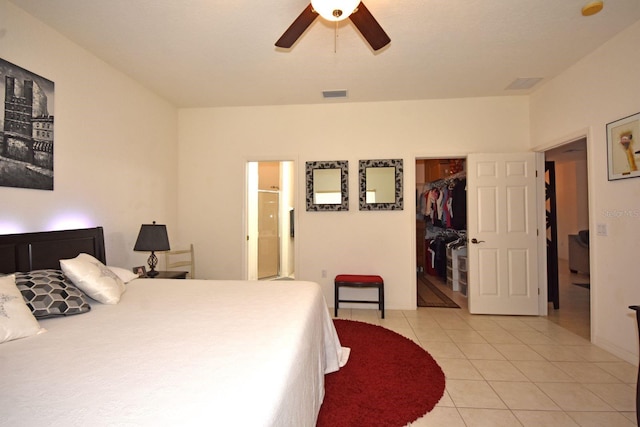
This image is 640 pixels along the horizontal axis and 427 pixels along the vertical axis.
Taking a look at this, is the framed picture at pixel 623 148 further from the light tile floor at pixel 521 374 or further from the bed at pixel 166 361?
the bed at pixel 166 361

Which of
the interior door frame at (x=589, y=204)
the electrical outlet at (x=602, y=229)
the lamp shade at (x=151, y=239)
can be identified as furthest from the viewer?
the lamp shade at (x=151, y=239)

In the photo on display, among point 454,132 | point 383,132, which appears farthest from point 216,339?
point 454,132

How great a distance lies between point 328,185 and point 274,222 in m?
2.26

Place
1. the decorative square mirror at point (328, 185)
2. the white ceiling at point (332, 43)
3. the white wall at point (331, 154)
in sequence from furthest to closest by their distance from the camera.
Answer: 1. the decorative square mirror at point (328, 185)
2. the white wall at point (331, 154)
3. the white ceiling at point (332, 43)

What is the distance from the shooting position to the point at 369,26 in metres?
1.75

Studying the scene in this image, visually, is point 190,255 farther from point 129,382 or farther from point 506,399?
point 506,399

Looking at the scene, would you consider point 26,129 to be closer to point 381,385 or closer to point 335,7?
point 335,7

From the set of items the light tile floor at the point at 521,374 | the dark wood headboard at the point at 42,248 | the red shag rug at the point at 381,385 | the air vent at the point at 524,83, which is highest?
the air vent at the point at 524,83

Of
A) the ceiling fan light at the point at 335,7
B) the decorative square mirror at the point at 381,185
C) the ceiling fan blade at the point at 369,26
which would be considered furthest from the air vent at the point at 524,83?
the ceiling fan light at the point at 335,7

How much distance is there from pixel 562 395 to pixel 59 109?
14.5 ft

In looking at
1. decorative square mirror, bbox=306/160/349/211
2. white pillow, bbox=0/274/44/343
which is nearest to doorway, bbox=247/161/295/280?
decorative square mirror, bbox=306/160/349/211

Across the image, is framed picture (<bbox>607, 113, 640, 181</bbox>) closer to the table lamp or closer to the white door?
Result: the white door

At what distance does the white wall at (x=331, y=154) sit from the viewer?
3.73 metres

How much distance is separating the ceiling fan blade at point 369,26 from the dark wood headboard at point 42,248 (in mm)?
2646
